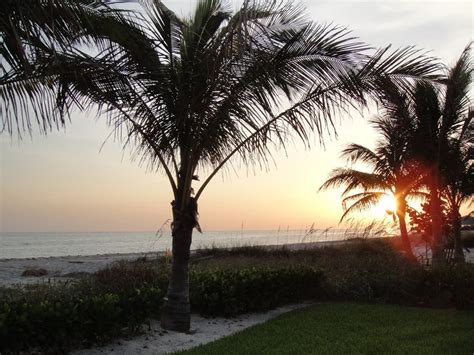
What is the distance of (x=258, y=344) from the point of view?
262 inches

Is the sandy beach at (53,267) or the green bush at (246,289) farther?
the sandy beach at (53,267)

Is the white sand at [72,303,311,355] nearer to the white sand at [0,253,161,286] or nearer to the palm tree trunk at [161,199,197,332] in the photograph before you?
the palm tree trunk at [161,199,197,332]

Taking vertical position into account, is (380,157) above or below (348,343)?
above

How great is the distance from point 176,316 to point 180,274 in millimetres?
642

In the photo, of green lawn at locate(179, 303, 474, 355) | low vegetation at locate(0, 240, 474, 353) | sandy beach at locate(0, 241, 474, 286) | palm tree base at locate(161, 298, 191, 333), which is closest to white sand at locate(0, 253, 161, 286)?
sandy beach at locate(0, 241, 474, 286)

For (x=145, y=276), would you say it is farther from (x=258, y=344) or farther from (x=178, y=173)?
(x=258, y=344)

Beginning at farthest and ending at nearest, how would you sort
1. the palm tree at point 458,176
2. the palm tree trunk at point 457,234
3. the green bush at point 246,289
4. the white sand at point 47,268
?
the palm tree trunk at point 457,234 → the white sand at point 47,268 → the palm tree at point 458,176 → the green bush at point 246,289

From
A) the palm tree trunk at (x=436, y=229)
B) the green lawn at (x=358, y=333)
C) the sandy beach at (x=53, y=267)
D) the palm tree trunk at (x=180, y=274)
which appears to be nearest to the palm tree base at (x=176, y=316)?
the palm tree trunk at (x=180, y=274)

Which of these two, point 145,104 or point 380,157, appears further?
point 380,157

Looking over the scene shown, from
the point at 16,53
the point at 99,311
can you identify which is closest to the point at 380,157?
the point at 99,311

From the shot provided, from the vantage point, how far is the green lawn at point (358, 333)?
6340mm

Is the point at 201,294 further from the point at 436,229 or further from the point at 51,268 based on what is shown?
the point at 51,268

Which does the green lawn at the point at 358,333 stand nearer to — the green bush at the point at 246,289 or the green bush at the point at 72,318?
the green bush at the point at 246,289

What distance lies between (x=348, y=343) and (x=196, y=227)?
9.20ft
